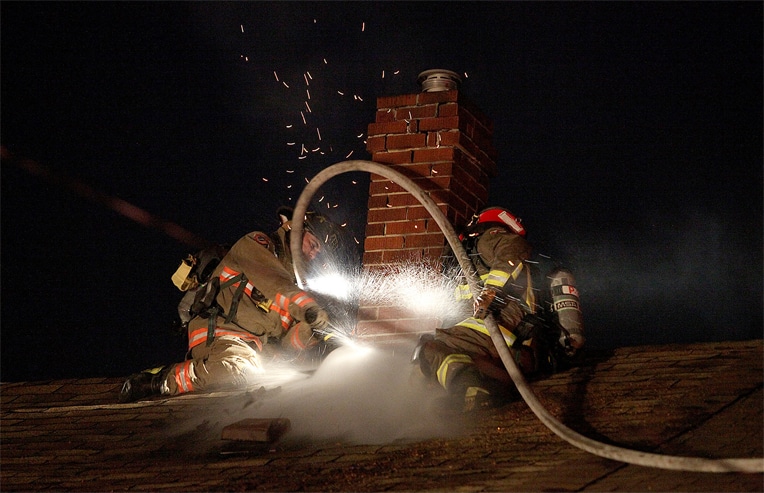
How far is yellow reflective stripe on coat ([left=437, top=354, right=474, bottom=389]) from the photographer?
6.54 metres

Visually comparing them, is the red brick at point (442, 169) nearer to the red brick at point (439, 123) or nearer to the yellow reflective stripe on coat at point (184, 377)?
the red brick at point (439, 123)

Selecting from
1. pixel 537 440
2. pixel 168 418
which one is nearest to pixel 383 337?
pixel 168 418

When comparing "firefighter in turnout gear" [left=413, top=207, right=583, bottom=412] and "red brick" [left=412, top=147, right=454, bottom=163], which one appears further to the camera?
"red brick" [left=412, top=147, right=454, bottom=163]

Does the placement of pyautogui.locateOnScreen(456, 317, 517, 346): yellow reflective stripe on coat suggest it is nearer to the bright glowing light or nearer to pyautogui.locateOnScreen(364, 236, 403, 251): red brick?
pyautogui.locateOnScreen(364, 236, 403, 251): red brick

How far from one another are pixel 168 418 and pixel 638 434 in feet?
10.8

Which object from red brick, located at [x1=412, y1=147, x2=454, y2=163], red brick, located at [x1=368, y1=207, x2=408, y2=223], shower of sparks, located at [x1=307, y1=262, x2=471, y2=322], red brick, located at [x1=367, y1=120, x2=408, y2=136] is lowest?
shower of sparks, located at [x1=307, y1=262, x2=471, y2=322]

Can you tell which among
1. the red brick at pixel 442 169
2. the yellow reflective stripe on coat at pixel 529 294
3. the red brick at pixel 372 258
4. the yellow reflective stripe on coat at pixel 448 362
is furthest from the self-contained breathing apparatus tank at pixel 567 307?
the red brick at pixel 372 258

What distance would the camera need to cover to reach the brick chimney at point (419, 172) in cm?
788

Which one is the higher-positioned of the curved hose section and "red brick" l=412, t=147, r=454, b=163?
"red brick" l=412, t=147, r=454, b=163

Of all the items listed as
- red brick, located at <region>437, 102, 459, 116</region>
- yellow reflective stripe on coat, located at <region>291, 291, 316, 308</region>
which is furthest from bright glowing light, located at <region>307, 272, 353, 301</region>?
red brick, located at <region>437, 102, 459, 116</region>

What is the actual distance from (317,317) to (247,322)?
33.9 inches

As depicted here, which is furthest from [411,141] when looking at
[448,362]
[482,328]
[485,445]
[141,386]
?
[485,445]

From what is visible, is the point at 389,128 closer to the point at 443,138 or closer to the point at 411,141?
the point at 411,141

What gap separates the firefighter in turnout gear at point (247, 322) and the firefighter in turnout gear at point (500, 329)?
4.65ft
